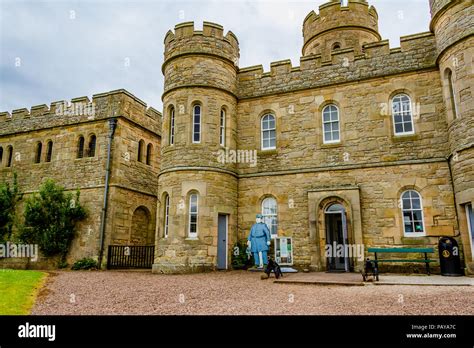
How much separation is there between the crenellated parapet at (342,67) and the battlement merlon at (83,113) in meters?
5.75

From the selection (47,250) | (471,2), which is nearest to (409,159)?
(471,2)

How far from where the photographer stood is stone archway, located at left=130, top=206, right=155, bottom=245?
1662 cm

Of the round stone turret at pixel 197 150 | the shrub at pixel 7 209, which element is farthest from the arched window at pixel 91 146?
the round stone turret at pixel 197 150

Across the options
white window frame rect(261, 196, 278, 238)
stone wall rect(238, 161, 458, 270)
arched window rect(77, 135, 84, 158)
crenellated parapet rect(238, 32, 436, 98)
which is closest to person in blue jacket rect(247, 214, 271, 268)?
white window frame rect(261, 196, 278, 238)

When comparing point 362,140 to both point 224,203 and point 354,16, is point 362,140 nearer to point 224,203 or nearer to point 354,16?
point 224,203

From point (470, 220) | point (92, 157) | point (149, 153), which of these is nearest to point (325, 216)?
point (470, 220)

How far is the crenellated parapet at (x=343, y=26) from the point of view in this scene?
18141mm

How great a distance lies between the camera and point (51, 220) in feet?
51.3

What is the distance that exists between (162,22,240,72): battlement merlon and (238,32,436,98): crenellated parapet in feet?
4.34

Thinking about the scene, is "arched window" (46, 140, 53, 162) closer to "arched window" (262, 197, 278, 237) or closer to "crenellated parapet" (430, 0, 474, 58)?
"arched window" (262, 197, 278, 237)

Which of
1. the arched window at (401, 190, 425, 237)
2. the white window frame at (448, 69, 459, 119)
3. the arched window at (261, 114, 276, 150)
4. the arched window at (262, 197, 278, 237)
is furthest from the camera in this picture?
the arched window at (261, 114, 276, 150)

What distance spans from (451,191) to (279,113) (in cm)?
670

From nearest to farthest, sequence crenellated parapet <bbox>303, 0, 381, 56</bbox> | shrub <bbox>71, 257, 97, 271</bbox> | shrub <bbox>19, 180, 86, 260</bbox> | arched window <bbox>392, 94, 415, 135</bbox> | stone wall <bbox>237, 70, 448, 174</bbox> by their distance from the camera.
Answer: stone wall <bbox>237, 70, 448, 174</bbox>
arched window <bbox>392, 94, 415, 135</bbox>
shrub <bbox>71, 257, 97, 271</bbox>
shrub <bbox>19, 180, 86, 260</bbox>
crenellated parapet <bbox>303, 0, 381, 56</bbox>

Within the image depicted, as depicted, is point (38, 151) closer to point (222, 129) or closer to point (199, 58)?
point (199, 58)
